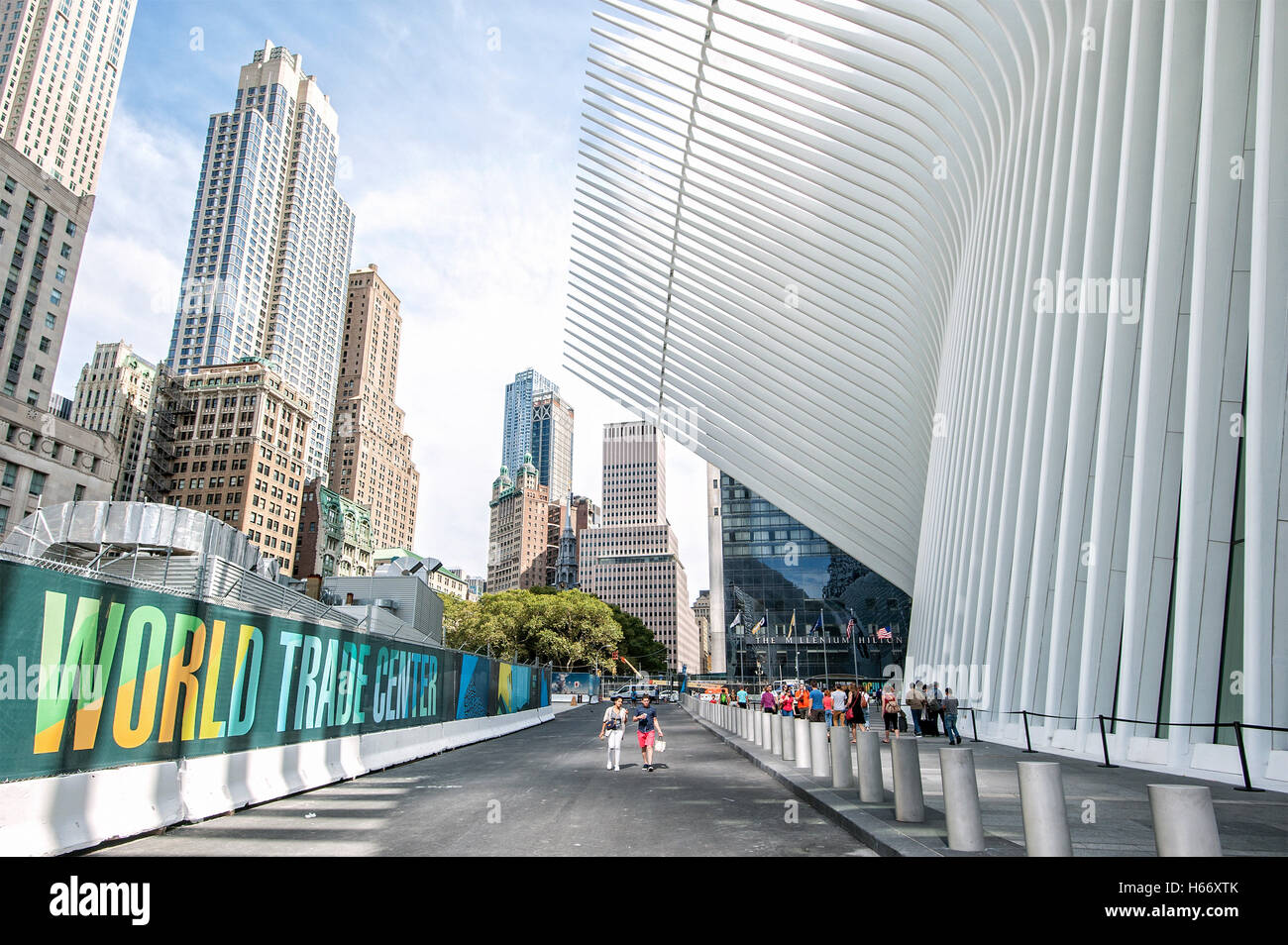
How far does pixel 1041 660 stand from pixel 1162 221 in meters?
9.66

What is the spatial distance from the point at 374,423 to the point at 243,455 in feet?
189

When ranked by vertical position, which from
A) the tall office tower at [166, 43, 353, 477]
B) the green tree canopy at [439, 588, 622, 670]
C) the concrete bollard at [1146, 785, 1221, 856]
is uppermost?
the tall office tower at [166, 43, 353, 477]

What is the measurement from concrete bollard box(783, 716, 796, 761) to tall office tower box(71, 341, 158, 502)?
118 m

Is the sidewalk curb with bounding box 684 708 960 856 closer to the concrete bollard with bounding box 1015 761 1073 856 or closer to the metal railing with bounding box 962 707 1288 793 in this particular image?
the concrete bollard with bounding box 1015 761 1073 856

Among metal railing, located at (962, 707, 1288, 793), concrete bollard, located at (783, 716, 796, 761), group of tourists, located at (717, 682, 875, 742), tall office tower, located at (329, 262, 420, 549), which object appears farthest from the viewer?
tall office tower, located at (329, 262, 420, 549)

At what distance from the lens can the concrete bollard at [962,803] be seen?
607cm

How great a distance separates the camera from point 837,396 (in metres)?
31.0

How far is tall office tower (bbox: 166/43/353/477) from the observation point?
144 meters

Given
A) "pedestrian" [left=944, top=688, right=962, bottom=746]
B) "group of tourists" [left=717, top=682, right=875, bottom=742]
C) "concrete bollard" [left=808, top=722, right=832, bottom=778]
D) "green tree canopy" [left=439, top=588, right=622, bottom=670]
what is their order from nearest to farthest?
"concrete bollard" [left=808, top=722, right=832, bottom=778]
"pedestrian" [left=944, top=688, right=962, bottom=746]
"group of tourists" [left=717, top=682, right=875, bottom=742]
"green tree canopy" [left=439, top=588, right=622, bottom=670]

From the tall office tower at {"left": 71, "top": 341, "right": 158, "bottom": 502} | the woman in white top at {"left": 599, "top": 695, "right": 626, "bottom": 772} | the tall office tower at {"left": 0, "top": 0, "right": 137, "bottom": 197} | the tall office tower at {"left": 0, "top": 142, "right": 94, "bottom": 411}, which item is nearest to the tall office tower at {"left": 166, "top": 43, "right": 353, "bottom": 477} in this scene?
the tall office tower at {"left": 71, "top": 341, "right": 158, "bottom": 502}

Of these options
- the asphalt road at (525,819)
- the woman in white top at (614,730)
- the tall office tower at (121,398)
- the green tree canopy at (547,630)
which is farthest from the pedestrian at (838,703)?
the tall office tower at (121,398)

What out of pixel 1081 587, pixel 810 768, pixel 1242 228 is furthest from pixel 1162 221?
pixel 810 768

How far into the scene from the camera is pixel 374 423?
16550 cm

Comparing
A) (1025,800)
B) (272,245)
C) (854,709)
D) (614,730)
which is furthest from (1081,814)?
(272,245)
